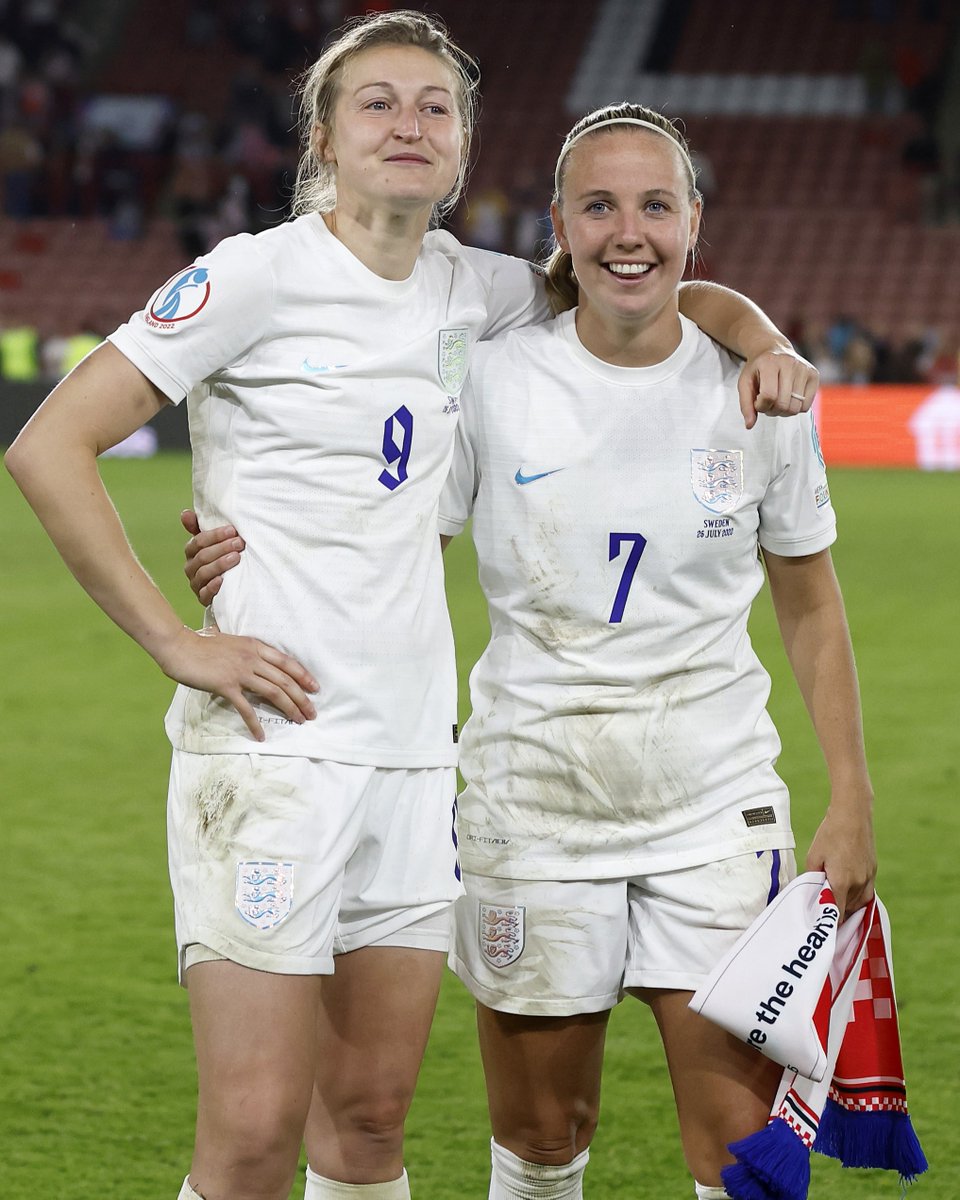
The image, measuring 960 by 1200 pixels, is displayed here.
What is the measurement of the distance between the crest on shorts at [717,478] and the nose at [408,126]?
629 mm

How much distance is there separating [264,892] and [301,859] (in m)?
0.07

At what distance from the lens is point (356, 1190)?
2557mm

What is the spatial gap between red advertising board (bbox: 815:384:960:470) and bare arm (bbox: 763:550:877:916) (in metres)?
15.6

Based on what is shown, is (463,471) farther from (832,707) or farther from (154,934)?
(154,934)

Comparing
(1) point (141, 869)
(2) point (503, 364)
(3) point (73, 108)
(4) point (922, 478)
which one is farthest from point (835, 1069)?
(3) point (73, 108)

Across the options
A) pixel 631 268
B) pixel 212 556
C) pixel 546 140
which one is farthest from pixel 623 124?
pixel 546 140

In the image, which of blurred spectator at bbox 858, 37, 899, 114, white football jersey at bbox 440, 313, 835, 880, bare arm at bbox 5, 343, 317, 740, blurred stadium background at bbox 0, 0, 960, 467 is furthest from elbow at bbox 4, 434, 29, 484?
blurred spectator at bbox 858, 37, 899, 114

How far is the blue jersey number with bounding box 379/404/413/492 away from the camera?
2461mm

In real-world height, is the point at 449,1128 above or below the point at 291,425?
below

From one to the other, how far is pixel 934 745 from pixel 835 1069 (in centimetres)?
455

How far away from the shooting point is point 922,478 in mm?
17031

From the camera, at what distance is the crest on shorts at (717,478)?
266 cm

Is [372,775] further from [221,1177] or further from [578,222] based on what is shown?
[578,222]

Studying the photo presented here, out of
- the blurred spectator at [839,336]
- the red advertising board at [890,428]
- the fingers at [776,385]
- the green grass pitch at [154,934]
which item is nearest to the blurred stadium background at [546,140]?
the blurred spectator at [839,336]
